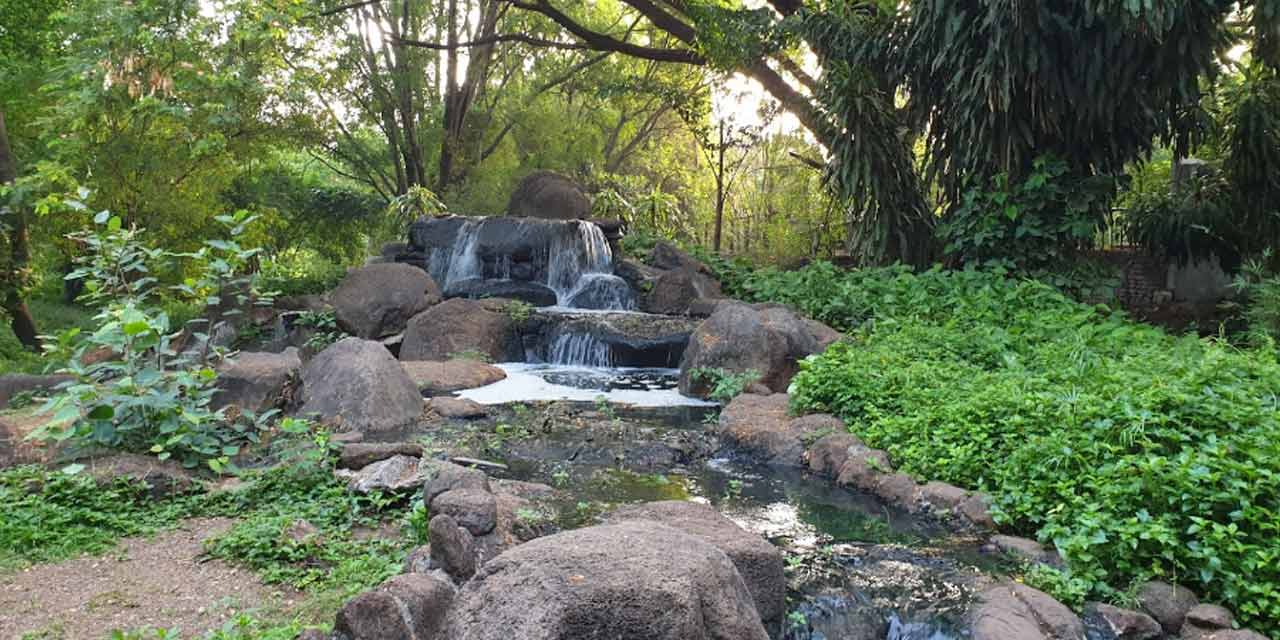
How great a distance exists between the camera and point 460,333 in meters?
10.9

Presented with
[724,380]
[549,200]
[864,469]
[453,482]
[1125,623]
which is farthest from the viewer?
[549,200]

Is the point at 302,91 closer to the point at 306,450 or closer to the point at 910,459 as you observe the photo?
the point at 306,450

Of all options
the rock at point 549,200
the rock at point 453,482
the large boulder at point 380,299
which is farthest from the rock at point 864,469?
the rock at point 549,200

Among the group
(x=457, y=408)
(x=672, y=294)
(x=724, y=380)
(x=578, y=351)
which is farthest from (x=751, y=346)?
(x=672, y=294)

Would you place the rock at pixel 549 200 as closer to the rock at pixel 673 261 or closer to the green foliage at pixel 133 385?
the rock at pixel 673 261

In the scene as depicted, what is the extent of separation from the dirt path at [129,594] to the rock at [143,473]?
68 centimetres

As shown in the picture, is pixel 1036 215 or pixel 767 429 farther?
pixel 1036 215

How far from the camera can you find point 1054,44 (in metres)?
9.82

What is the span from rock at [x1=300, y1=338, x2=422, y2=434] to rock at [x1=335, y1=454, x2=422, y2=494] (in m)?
1.88

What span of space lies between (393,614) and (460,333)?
26.3 feet

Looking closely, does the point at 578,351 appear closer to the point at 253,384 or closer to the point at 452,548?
the point at 253,384

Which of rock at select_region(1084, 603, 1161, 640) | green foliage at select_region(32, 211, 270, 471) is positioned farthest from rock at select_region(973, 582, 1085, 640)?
green foliage at select_region(32, 211, 270, 471)

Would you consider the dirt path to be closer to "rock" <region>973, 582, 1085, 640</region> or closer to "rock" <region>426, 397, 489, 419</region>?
"rock" <region>973, 582, 1085, 640</region>

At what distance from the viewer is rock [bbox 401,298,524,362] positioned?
10738mm
